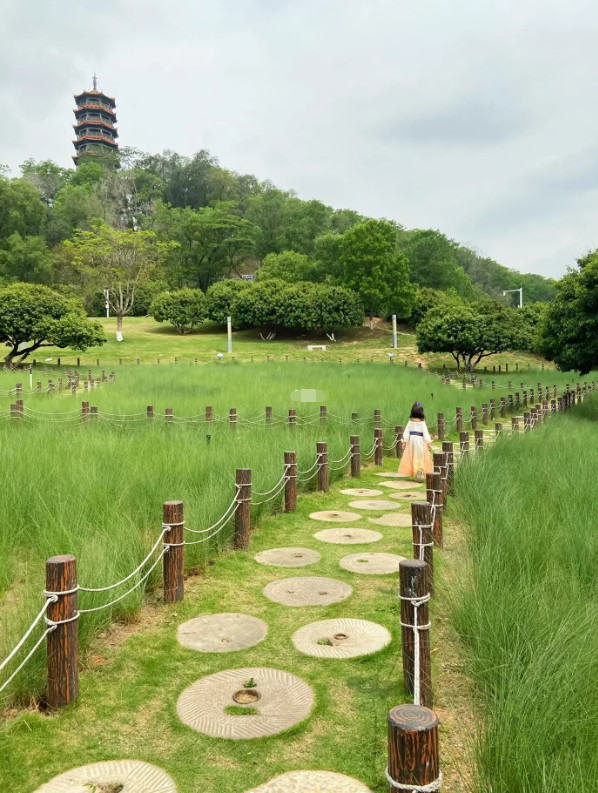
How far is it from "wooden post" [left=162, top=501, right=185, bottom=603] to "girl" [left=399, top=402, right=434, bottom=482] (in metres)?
4.82

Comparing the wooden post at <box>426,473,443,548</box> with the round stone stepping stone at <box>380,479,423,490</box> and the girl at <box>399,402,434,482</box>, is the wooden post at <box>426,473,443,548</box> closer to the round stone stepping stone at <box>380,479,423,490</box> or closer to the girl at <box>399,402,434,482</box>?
the round stone stepping stone at <box>380,479,423,490</box>

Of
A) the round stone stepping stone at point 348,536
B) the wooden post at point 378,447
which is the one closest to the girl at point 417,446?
the wooden post at point 378,447

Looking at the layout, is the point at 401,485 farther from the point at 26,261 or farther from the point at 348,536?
the point at 26,261

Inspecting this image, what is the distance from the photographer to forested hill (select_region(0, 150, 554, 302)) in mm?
49594

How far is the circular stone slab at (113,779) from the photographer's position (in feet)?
7.48

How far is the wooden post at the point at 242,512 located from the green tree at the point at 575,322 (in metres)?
13.4

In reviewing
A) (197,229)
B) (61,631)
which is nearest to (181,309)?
(197,229)

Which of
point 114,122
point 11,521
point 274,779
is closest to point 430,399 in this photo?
point 11,521

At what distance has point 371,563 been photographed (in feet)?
16.2

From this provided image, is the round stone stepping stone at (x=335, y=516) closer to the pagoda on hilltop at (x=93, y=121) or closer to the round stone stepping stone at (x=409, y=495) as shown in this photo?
the round stone stepping stone at (x=409, y=495)

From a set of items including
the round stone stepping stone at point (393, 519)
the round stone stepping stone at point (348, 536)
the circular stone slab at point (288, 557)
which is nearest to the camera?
the circular stone slab at point (288, 557)

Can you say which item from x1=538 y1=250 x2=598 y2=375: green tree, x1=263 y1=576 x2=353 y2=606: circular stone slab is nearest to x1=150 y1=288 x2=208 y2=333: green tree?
x1=538 y1=250 x2=598 y2=375: green tree

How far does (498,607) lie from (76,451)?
5776 mm

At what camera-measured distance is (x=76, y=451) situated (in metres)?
7.37
